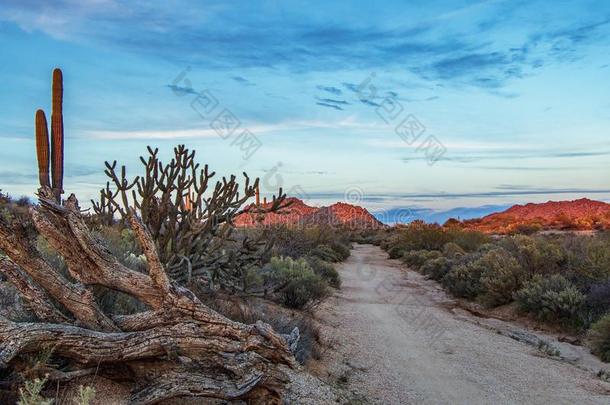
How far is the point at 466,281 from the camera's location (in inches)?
671

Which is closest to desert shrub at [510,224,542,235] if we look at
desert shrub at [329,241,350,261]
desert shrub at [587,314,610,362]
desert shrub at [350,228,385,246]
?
desert shrub at [350,228,385,246]

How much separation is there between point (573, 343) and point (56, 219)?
9.98m

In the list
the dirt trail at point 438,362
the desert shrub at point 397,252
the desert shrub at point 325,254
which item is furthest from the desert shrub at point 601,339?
the desert shrub at point 397,252

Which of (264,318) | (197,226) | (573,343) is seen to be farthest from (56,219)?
(573,343)

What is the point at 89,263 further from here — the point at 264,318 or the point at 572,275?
the point at 572,275

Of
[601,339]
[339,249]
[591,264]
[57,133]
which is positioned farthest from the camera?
[339,249]

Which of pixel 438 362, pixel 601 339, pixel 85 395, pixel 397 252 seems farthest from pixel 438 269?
pixel 85 395

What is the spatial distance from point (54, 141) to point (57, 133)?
0.83 ft

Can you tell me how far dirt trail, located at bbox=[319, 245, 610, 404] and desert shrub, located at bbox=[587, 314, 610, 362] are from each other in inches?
38.8

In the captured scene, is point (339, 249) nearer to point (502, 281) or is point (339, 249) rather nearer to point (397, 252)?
point (397, 252)

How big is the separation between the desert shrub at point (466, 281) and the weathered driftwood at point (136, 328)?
12418mm

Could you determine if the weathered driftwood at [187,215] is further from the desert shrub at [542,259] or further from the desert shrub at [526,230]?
the desert shrub at [526,230]

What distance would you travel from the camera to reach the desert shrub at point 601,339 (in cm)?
986

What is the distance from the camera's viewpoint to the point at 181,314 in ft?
15.8
